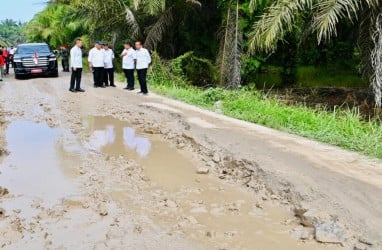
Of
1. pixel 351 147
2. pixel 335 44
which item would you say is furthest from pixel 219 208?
pixel 335 44

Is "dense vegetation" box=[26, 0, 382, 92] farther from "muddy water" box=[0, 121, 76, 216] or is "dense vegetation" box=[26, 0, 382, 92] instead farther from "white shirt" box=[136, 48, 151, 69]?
"muddy water" box=[0, 121, 76, 216]

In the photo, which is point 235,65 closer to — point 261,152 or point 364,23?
point 364,23

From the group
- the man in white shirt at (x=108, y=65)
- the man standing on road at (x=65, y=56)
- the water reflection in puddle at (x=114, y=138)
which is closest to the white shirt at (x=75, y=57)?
the man in white shirt at (x=108, y=65)

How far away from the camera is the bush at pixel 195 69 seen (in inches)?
703

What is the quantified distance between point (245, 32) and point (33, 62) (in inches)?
331

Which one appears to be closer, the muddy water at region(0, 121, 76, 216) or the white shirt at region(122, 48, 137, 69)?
the muddy water at region(0, 121, 76, 216)

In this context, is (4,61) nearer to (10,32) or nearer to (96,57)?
(96,57)

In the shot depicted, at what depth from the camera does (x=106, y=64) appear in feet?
53.5

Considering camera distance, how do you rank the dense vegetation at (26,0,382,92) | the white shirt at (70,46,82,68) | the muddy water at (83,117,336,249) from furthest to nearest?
the white shirt at (70,46,82,68) < the dense vegetation at (26,0,382,92) < the muddy water at (83,117,336,249)

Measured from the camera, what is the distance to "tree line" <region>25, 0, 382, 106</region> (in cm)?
1227

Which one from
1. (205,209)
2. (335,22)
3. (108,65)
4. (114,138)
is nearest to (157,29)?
(108,65)

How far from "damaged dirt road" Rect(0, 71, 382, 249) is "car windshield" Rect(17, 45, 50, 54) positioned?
11.0 meters

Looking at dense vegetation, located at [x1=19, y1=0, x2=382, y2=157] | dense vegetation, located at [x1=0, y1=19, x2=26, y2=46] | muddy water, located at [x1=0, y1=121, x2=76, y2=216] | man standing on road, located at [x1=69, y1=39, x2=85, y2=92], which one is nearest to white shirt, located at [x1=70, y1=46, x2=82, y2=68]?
man standing on road, located at [x1=69, y1=39, x2=85, y2=92]

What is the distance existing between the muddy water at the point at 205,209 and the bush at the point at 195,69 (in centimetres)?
1062
